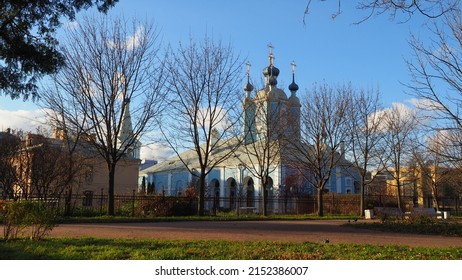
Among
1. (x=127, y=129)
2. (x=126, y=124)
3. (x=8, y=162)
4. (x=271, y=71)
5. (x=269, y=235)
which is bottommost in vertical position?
(x=269, y=235)

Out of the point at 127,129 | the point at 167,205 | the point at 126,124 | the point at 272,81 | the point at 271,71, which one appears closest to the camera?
the point at 127,129

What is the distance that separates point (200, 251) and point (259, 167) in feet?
98.7

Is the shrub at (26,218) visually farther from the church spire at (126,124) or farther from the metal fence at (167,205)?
the church spire at (126,124)

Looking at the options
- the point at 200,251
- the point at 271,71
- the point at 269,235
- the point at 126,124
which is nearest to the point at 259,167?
the point at 271,71

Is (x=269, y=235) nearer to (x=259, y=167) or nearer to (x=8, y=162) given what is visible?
(x=8, y=162)

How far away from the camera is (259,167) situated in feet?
124

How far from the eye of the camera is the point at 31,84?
10.2 m

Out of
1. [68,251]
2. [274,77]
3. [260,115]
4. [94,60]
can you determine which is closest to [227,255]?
[68,251]

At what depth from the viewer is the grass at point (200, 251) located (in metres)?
7.41

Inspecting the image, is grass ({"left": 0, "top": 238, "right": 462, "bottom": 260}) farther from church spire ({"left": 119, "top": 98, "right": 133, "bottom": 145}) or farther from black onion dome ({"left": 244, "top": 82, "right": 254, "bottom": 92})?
black onion dome ({"left": 244, "top": 82, "right": 254, "bottom": 92})

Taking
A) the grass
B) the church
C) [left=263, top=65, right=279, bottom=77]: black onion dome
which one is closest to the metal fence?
the church

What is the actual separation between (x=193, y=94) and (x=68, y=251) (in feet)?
53.9

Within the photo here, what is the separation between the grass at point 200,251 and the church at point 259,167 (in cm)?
1575

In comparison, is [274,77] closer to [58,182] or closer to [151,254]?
[58,182]
